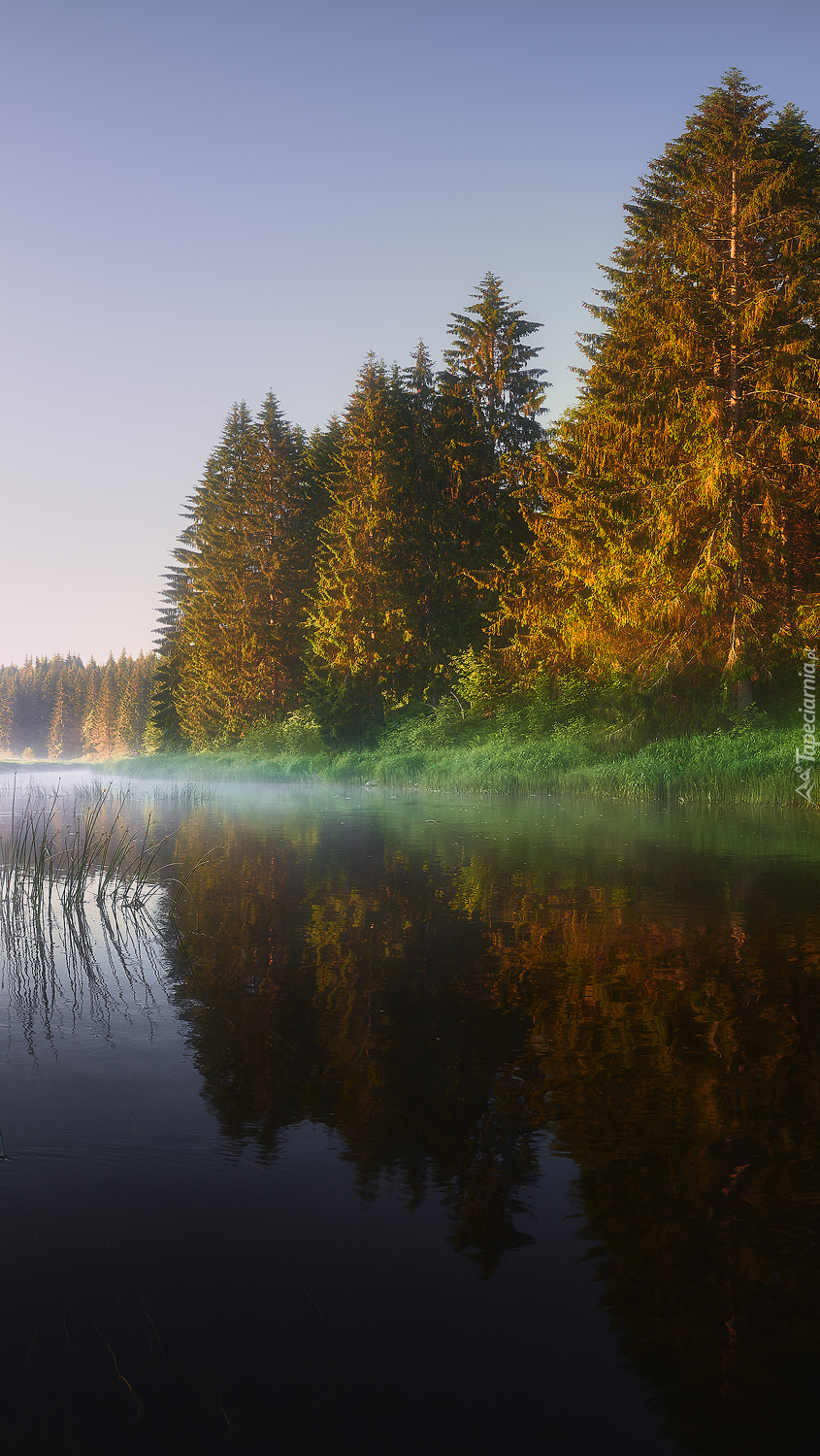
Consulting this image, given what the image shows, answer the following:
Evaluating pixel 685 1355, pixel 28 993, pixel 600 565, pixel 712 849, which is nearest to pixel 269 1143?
pixel 685 1355

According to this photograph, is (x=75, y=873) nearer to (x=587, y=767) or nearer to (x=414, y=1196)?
(x=414, y=1196)

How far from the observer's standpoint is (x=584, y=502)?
29.7 metres

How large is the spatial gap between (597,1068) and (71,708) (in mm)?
155667

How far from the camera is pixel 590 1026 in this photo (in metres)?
5.59

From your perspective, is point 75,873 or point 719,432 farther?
point 719,432

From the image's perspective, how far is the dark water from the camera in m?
2.56

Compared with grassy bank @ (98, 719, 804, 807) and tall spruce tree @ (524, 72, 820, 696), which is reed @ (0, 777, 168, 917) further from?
tall spruce tree @ (524, 72, 820, 696)

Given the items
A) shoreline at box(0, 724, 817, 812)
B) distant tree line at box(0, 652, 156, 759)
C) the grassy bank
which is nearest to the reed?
shoreline at box(0, 724, 817, 812)

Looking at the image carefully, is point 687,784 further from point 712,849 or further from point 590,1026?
point 590,1026

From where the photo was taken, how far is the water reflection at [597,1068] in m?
2.87

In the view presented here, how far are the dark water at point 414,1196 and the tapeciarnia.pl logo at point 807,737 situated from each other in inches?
490

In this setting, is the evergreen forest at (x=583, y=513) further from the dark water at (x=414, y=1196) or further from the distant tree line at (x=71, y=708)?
the distant tree line at (x=71, y=708)

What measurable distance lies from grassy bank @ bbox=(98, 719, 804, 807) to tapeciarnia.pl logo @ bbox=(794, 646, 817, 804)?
0.65 feet

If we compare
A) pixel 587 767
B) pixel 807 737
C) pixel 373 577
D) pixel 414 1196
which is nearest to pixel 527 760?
pixel 587 767
